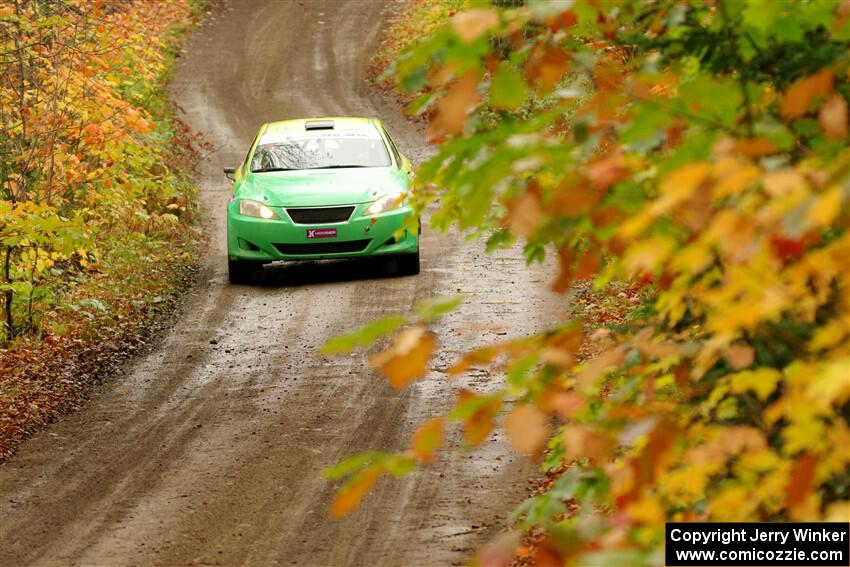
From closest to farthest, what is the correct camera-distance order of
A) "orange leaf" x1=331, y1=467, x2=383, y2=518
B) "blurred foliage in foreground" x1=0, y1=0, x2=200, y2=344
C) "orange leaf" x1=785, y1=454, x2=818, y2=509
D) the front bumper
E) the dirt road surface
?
"orange leaf" x1=785, y1=454, x2=818, y2=509, "orange leaf" x1=331, y1=467, x2=383, y2=518, the dirt road surface, "blurred foliage in foreground" x1=0, y1=0, x2=200, y2=344, the front bumper

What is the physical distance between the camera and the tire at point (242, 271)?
14.3 metres

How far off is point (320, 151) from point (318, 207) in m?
1.29

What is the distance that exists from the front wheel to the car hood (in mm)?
867

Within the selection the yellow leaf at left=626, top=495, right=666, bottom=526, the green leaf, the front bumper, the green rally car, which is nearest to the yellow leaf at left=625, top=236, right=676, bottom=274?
the yellow leaf at left=626, top=495, right=666, bottom=526

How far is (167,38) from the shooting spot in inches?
1310

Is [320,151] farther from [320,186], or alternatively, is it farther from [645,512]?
[645,512]

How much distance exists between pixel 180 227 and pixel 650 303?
1355 cm

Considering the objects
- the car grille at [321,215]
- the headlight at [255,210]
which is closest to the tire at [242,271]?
the headlight at [255,210]

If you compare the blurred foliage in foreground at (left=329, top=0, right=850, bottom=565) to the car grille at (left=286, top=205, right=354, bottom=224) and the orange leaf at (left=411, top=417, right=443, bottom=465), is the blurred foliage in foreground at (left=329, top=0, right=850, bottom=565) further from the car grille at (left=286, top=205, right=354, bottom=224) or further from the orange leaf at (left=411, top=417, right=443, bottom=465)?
the car grille at (left=286, top=205, right=354, bottom=224)

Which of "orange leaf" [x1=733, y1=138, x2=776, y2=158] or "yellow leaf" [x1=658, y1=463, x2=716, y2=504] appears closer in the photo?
"orange leaf" [x1=733, y1=138, x2=776, y2=158]

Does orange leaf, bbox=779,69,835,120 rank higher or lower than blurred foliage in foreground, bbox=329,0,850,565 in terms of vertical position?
higher

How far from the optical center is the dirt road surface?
712cm

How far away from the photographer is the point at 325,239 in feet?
44.9

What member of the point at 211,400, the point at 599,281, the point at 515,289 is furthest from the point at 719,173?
the point at 515,289
